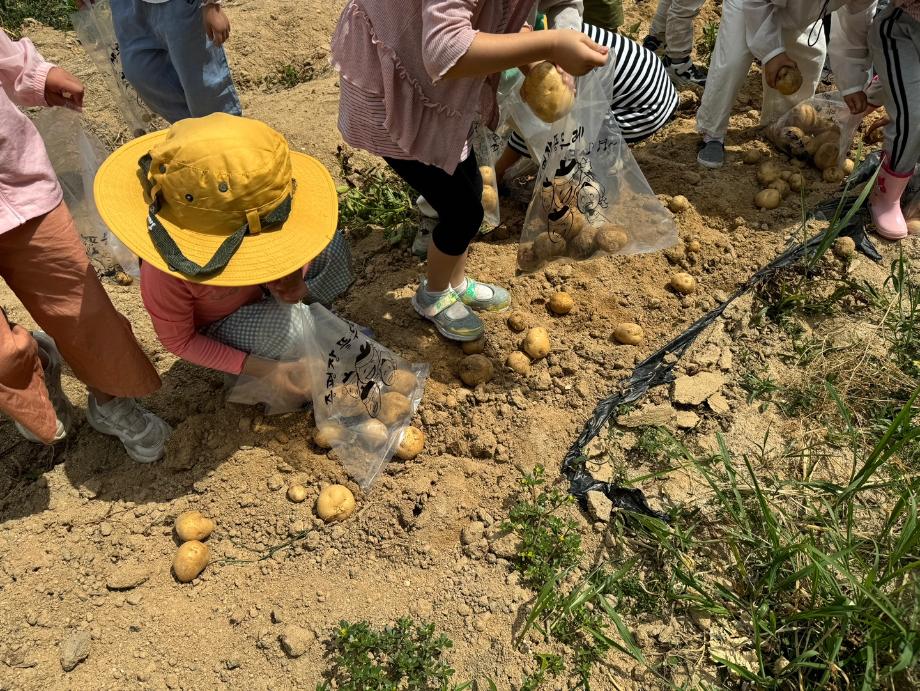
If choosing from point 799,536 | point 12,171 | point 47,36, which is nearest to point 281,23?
point 47,36

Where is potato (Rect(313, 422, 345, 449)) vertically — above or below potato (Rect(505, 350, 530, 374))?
below

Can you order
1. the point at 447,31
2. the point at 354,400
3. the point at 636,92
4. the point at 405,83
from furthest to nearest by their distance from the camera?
the point at 636,92, the point at 354,400, the point at 405,83, the point at 447,31

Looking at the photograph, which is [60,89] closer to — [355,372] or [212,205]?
[212,205]

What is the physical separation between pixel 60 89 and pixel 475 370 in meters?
1.48

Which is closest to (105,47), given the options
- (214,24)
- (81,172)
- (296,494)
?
(81,172)

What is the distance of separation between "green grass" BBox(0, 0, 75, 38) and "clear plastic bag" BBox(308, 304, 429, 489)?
3.93 meters

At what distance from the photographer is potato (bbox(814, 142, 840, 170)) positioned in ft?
9.78

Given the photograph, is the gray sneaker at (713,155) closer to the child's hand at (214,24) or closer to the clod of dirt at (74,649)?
the child's hand at (214,24)

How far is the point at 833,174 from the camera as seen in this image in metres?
Answer: 3.02

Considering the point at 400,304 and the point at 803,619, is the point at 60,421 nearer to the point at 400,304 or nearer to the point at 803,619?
the point at 400,304

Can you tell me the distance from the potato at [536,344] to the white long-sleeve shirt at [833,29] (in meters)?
1.59

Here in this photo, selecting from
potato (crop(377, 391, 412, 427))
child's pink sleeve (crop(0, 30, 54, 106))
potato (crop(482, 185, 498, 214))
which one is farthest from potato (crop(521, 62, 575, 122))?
child's pink sleeve (crop(0, 30, 54, 106))

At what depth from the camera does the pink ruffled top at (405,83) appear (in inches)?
63.3

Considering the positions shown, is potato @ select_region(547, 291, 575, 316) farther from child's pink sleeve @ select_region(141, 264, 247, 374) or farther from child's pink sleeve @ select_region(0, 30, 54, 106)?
child's pink sleeve @ select_region(0, 30, 54, 106)
